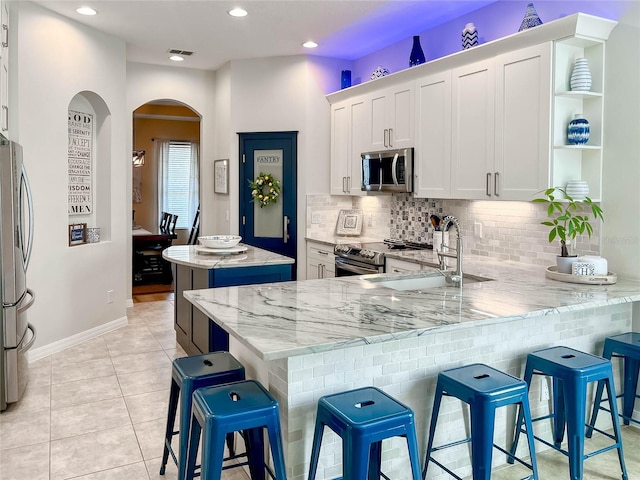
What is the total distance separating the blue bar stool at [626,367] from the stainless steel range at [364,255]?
6.41ft

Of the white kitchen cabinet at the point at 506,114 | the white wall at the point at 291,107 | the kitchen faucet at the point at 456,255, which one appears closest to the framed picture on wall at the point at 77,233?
the white wall at the point at 291,107

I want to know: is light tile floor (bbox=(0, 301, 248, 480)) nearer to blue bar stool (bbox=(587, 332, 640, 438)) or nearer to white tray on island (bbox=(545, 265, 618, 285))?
blue bar stool (bbox=(587, 332, 640, 438))

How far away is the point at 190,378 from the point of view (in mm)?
2395

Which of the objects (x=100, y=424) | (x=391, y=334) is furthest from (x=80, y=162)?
(x=391, y=334)

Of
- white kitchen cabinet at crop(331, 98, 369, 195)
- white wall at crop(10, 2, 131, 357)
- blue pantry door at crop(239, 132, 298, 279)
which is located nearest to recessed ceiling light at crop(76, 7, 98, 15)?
white wall at crop(10, 2, 131, 357)

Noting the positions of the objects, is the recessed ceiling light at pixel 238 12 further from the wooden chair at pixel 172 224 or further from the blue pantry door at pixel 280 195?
the wooden chair at pixel 172 224

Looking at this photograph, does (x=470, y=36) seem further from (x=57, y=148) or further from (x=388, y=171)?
(x=57, y=148)

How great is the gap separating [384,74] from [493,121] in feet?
5.55

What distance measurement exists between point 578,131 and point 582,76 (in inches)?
13.2

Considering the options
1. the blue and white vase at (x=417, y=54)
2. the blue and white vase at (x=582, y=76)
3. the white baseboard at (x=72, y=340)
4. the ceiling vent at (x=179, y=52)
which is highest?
the ceiling vent at (x=179, y=52)

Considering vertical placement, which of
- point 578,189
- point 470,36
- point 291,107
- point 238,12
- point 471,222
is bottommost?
point 471,222

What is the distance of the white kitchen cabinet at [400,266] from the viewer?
4.20m

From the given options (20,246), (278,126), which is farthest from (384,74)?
(20,246)

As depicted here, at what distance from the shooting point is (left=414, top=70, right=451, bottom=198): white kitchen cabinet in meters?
4.28
